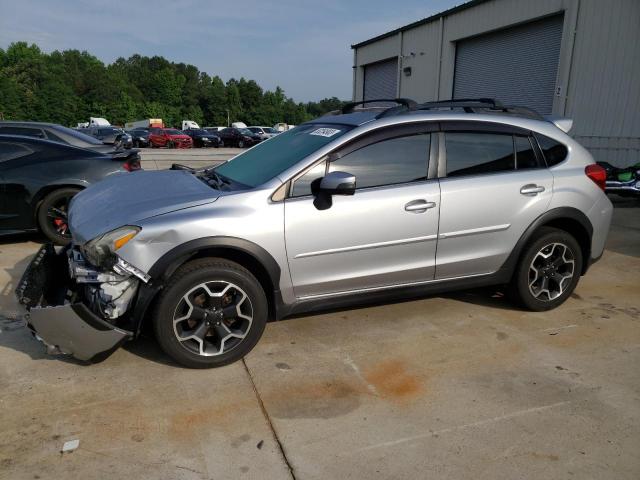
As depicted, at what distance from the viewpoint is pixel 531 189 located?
3994 mm

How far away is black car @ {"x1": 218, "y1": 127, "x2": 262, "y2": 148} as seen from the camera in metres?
37.1

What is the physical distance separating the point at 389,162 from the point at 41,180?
4.37 m

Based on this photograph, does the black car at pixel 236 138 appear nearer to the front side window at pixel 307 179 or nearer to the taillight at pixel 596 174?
the taillight at pixel 596 174

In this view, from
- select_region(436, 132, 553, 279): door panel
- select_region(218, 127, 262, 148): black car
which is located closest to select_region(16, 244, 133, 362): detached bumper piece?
select_region(436, 132, 553, 279): door panel

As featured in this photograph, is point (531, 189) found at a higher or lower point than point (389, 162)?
lower

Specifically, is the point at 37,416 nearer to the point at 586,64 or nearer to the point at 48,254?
the point at 48,254

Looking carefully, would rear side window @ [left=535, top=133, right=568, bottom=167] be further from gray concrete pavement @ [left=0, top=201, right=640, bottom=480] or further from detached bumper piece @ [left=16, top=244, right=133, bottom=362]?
detached bumper piece @ [left=16, top=244, right=133, bottom=362]

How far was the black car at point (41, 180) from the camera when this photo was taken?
5.84 metres

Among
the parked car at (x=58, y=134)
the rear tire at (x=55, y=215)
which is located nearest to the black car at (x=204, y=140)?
the parked car at (x=58, y=134)

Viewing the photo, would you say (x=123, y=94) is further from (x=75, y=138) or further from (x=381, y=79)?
(x=75, y=138)

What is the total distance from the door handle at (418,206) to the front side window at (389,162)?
179 millimetres

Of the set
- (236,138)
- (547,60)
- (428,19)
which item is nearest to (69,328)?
(547,60)

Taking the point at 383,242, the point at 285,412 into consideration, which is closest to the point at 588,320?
the point at 383,242

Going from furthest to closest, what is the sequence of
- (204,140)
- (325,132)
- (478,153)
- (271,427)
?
(204,140) → (478,153) → (325,132) → (271,427)
